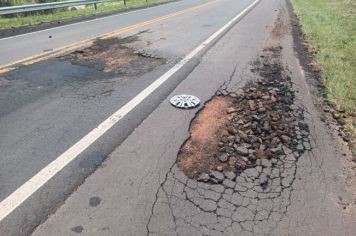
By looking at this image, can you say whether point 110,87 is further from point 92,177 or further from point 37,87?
point 92,177

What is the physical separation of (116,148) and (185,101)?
5.97 feet

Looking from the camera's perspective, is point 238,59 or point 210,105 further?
point 238,59

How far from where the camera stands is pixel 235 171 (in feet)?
12.7

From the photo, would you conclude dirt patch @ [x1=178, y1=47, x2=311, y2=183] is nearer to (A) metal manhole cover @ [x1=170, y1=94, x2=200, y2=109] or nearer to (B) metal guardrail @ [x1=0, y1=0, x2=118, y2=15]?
(A) metal manhole cover @ [x1=170, y1=94, x2=200, y2=109]

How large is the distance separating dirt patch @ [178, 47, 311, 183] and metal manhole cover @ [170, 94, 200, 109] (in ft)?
0.71

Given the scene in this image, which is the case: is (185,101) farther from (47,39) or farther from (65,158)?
(47,39)

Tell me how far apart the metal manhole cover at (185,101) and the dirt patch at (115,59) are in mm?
1498

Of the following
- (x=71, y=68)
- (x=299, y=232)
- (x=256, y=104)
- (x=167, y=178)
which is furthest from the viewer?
(x=71, y=68)

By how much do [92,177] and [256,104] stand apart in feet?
9.86

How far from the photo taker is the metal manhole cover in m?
5.52

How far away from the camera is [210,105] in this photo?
563 centimetres

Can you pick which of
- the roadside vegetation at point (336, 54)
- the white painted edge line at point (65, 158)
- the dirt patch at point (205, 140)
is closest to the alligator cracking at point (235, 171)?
the dirt patch at point (205, 140)

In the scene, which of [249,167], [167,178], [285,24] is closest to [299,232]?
[249,167]

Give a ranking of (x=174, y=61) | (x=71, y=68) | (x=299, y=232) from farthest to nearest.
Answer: (x=174, y=61) → (x=71, y=68) → (x=299, y=232)
